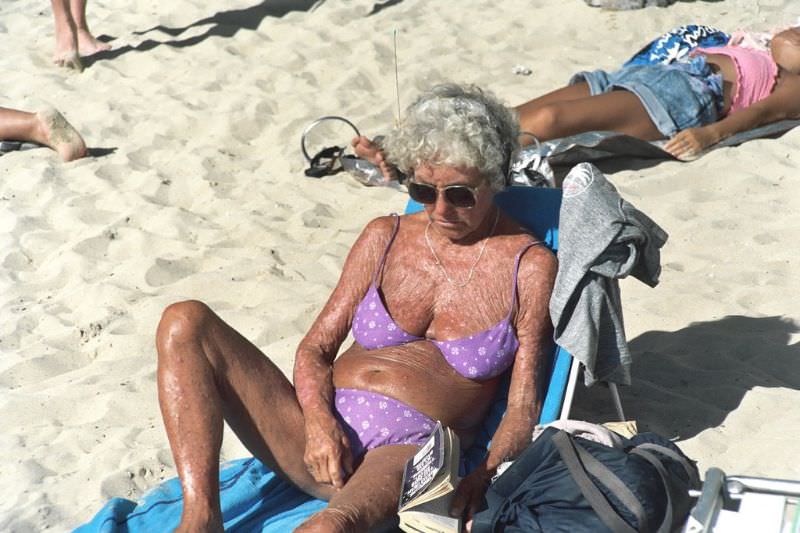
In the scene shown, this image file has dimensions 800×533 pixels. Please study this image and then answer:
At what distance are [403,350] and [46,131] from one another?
3.71 m

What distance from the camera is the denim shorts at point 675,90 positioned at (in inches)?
248

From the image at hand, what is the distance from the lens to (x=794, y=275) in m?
4.92

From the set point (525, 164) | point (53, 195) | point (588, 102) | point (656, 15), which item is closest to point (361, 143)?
point (525, 164)

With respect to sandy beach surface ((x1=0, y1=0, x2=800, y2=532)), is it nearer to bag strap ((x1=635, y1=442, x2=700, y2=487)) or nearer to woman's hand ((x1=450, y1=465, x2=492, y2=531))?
bag strap ((x1=635, y1=442, x2=700, y2=487))

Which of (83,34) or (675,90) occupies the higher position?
(675,90)

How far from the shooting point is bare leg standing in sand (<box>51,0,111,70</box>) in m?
7.85

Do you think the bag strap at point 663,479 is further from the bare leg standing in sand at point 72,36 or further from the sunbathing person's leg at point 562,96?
the bare leg standing in sand at point 72,36

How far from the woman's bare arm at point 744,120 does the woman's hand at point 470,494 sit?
11.1 feet

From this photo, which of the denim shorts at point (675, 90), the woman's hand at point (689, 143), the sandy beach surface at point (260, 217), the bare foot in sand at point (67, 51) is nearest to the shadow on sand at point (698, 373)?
the sandy beach surface at point (260, 217)

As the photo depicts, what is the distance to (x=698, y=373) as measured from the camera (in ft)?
14.2

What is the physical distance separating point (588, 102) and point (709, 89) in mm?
757

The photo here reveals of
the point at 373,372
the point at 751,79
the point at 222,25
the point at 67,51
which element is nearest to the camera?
the point at 373,372

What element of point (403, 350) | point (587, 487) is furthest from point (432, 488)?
point (403, 350)

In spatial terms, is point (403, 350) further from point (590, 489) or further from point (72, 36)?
point (72, 36)
